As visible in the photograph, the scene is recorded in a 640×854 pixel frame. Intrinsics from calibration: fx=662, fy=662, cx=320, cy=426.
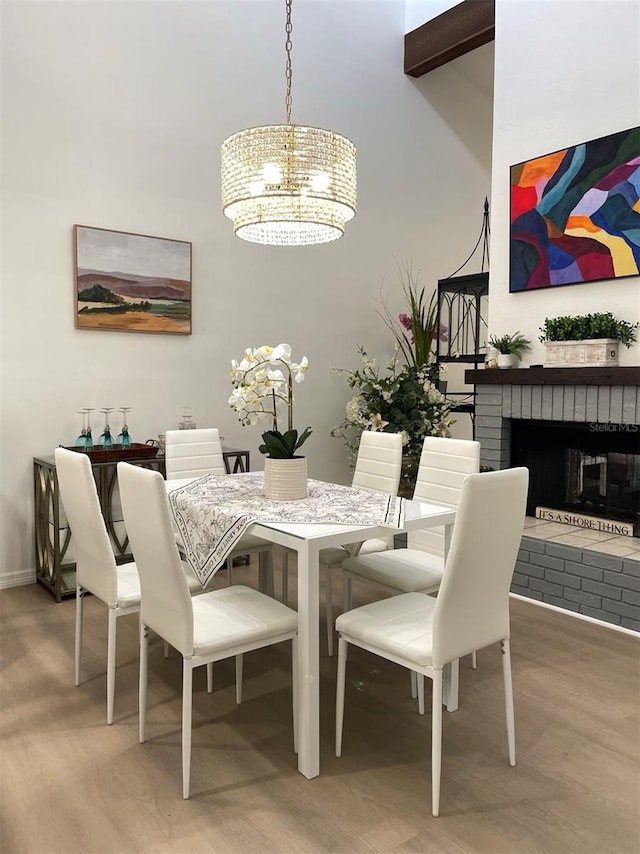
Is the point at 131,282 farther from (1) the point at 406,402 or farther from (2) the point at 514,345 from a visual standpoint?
(2) the point at 514,345

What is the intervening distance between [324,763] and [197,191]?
374 cm

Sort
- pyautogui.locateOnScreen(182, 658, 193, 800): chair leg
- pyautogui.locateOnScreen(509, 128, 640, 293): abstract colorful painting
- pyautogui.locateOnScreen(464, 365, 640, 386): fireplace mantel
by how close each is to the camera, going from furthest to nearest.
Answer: pyautogui.locateOnScreen(509, 128, 640, 293): abstract colorful painting
pyautogui.locateOnScreen(464, 365, 640, 386): fireplace mantel
pyautogui.locateOnScreen(182, 658, 193, 800): chair leg

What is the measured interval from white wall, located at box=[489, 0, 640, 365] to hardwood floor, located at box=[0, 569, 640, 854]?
203cm

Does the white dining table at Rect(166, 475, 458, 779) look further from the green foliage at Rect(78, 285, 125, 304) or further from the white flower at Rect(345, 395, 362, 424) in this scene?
the white flower at Rect(345, 395, 362, 424)

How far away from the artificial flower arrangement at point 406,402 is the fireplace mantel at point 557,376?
0.63 meters

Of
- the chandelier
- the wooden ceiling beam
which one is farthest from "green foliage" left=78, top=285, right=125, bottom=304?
the wooden ceiling beam

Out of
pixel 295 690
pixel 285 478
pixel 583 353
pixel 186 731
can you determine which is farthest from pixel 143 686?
pixel 583 353

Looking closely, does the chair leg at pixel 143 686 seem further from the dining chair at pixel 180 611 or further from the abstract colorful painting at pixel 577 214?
the abstract colorful painting at pixel 577 214

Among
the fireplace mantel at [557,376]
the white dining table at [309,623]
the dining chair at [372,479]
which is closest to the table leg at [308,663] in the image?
the white dining table at [309,623]

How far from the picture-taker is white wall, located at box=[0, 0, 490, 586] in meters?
3.89

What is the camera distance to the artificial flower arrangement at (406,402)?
494 cm

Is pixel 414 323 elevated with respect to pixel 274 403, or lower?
elevated

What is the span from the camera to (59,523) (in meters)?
3.68

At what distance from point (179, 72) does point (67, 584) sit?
336 cm
